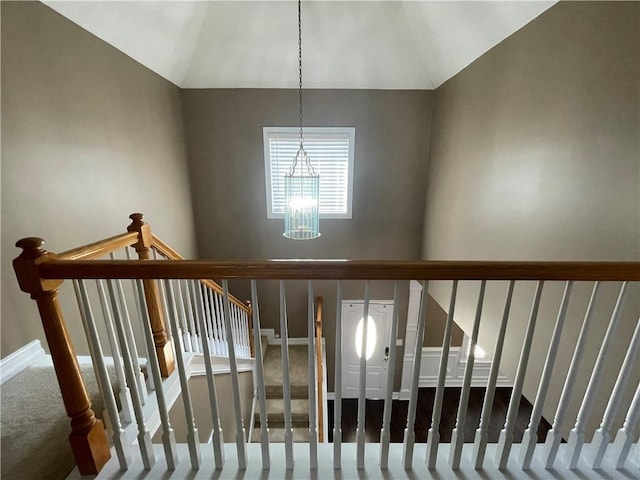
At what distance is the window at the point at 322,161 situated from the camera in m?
4.49

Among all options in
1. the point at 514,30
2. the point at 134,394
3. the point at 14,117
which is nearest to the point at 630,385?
the point at 134,394

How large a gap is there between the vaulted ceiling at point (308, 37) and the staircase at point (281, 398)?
414 cm

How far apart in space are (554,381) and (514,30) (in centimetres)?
259

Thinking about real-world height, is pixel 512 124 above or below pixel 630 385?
above

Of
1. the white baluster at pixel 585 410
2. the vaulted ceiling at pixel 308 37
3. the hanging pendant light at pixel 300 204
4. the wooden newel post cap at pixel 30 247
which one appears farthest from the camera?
the hanging pendant light at pixel 300 204

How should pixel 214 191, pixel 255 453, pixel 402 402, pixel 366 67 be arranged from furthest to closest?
pixel 402 402, pixel 214 191, pixel 366 67, pixel 255 453

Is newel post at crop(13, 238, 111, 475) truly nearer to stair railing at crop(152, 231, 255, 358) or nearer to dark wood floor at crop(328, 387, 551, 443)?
stair railing at crop(152, 231, 255, 358)

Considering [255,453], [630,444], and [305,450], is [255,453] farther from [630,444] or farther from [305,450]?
[630,444]

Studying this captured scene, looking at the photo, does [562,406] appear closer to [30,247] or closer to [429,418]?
[30,247]

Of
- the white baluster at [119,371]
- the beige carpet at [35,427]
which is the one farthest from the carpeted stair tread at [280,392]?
the white baluster at [119,371]

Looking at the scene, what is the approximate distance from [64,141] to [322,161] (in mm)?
3062

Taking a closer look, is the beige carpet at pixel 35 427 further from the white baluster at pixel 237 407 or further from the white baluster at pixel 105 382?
the white baluster at pixel 237 407

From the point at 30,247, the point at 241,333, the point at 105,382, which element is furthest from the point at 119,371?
the point at 241,333

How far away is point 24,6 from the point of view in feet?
6.14
